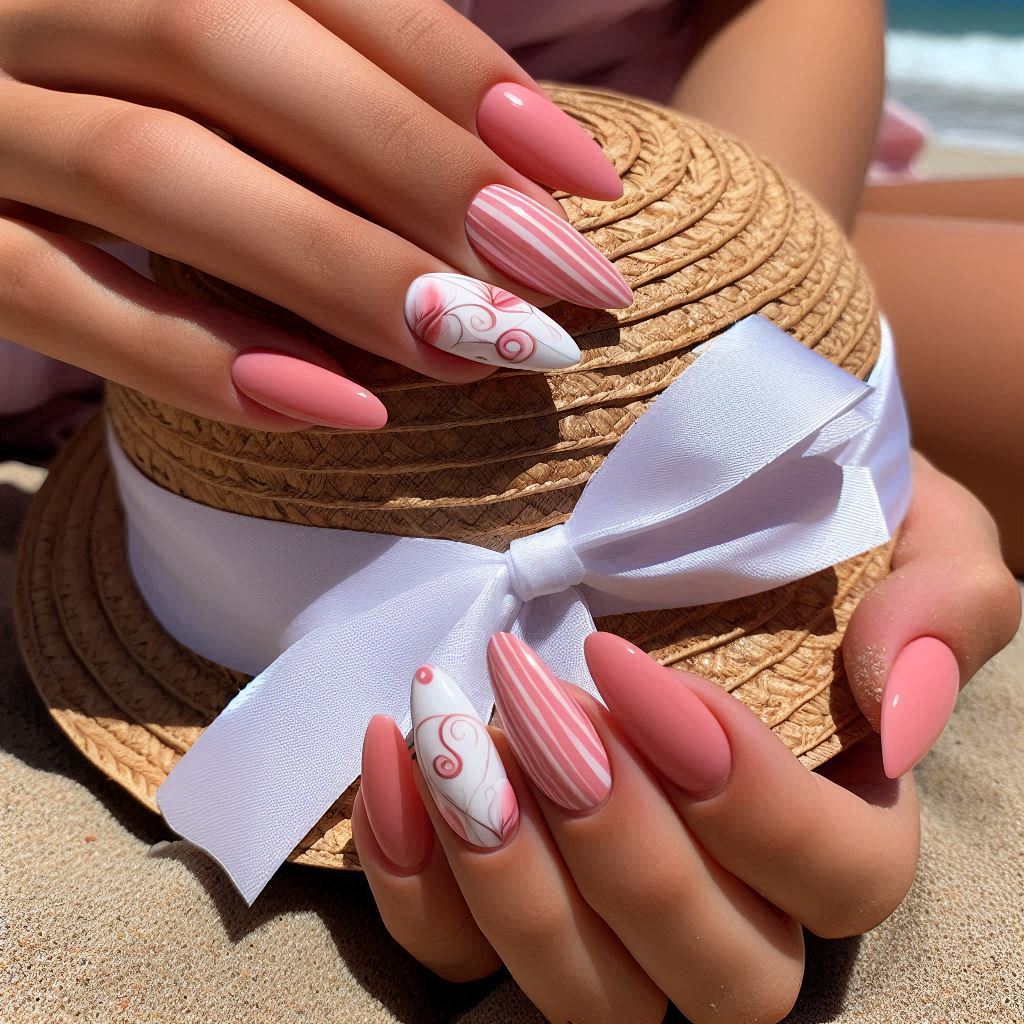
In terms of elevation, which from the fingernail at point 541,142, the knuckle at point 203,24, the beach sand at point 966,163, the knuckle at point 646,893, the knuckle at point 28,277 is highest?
the knuckle at point 203,24

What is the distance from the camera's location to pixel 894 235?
1384 mm

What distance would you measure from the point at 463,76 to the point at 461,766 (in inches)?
17.7

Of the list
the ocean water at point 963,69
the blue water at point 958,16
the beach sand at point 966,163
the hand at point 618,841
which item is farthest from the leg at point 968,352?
the blue water at point 958,16

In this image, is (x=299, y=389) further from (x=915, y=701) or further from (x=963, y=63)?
(x=963, y=63)

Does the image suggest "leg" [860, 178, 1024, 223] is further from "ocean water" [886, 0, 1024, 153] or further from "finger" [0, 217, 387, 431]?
"ocean water" [886, 0, 1024, 153]

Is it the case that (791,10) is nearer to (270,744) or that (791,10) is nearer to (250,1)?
(250,1)

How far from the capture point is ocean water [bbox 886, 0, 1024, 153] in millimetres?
5500

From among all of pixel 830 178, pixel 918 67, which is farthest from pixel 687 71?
pixel 918 67

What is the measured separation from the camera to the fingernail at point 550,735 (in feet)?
2.05

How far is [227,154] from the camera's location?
2.09ft

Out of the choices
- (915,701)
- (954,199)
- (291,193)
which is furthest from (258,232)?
(954,199)

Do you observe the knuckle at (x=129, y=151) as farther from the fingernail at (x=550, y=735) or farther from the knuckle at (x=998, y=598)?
the knuckle at (x=998, y=598)

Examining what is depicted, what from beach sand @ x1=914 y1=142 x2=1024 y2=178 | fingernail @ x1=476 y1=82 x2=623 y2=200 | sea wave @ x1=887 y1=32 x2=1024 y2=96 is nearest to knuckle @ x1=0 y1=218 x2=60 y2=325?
fingernail @ x1=476 y1=82 x2=623 y2=200

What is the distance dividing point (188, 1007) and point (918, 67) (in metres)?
7.57
